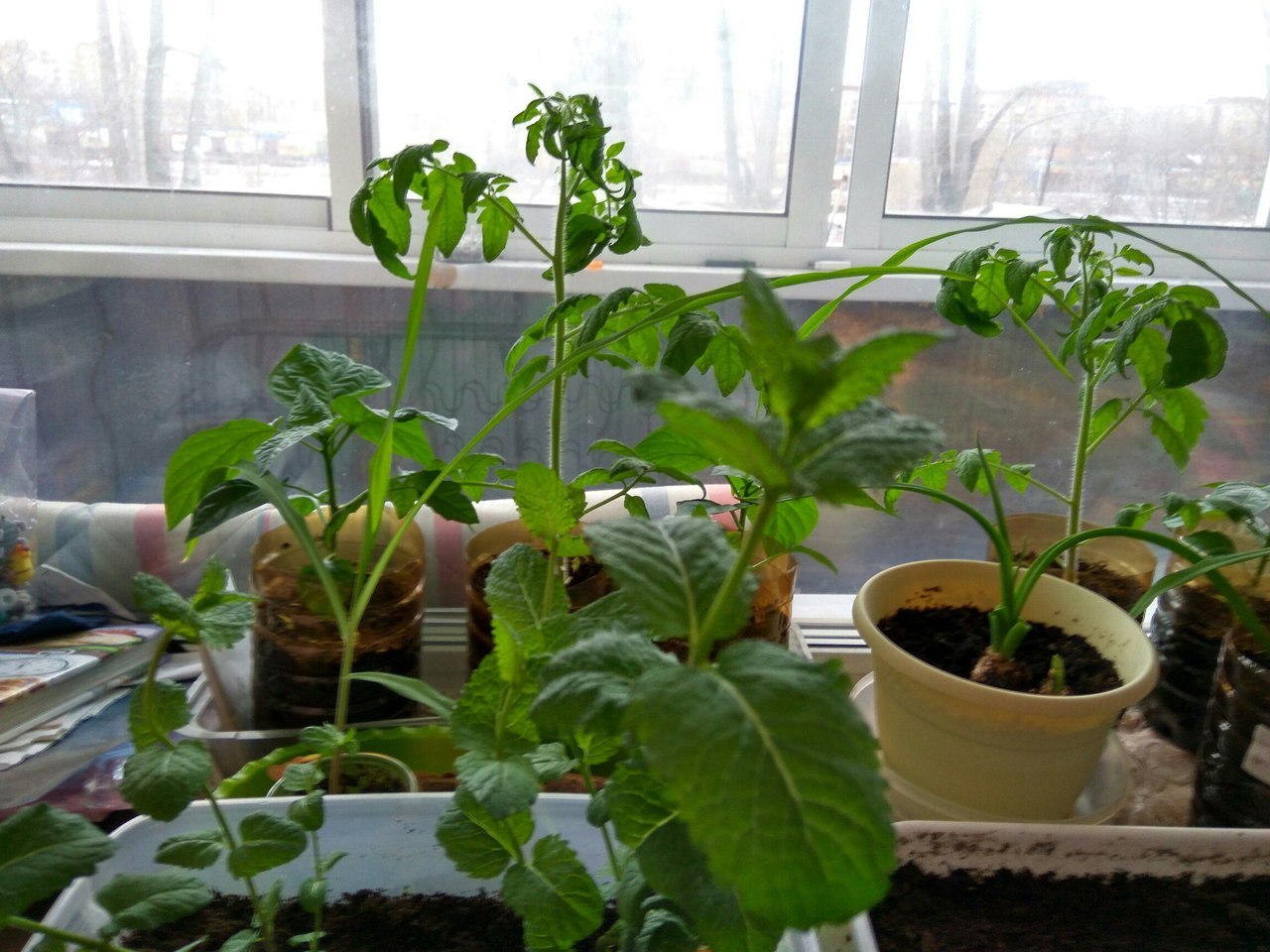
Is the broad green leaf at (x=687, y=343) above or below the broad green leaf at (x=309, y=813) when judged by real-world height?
above

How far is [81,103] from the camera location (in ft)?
3.56

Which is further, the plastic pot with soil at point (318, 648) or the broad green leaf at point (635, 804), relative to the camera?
the plastic pot with soil at point (318, 648)

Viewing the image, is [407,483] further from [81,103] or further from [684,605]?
[81,103]

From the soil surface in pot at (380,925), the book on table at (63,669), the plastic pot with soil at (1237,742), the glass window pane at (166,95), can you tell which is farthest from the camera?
the glass window pane at (166,95)

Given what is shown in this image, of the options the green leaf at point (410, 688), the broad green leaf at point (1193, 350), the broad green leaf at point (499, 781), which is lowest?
the green leaf at point (410, 688)

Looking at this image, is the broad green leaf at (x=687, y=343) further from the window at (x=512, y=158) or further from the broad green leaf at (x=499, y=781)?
the window at (x=512, y=158)

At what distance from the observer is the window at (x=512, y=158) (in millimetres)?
1077

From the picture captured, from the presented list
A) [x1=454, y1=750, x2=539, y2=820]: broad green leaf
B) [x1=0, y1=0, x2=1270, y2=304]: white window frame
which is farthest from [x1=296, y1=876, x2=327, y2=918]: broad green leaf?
[x1=0, y1=0, x2=1270, y2=304]: white window frame

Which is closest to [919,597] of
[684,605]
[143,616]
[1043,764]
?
[1043,764]

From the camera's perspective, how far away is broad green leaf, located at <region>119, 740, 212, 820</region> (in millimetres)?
346

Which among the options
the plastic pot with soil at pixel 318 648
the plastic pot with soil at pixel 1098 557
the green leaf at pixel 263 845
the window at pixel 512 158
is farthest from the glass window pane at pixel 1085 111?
the green leaf at pixel 263 845

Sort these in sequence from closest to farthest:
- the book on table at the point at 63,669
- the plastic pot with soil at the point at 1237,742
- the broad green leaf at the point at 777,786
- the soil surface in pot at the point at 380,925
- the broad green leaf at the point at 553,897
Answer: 1. the broad green leaf at the point at 777,786
2. the broad green leaf at the point at 553,897
3. the soil surface in pot at the point at 380,925
4. the plastic pot with soil at the point at 1237,742
5. the book on table at the point at 63,669

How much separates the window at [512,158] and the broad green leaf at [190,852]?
80 centimetres

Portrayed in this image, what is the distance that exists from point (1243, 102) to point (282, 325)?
Answer: 1.25 m
